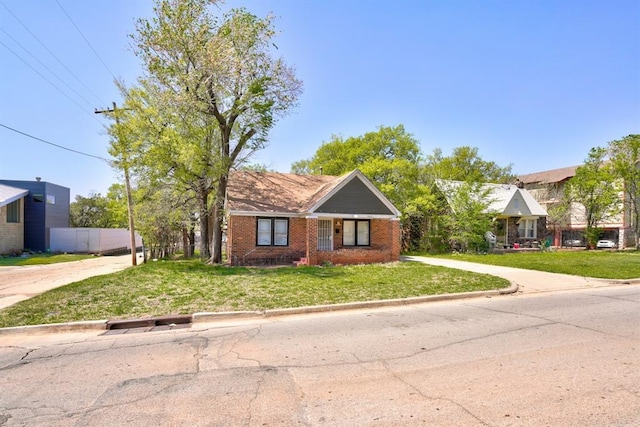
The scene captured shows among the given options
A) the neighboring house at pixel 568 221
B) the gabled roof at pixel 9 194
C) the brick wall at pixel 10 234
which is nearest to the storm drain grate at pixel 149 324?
the gabled roof at pixel 9 194

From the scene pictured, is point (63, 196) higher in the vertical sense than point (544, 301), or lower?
higher

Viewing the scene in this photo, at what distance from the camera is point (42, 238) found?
1396 inches

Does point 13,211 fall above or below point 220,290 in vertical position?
above

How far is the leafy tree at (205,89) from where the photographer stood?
17.1 m

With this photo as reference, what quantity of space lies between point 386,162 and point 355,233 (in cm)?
969

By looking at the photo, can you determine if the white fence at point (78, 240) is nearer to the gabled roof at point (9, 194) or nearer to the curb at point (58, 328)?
the gabled roof at point (9, 194)

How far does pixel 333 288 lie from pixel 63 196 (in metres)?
40.2

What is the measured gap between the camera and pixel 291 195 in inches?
851

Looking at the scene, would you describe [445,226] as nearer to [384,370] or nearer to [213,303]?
[213,303]

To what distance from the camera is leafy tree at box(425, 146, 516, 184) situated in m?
47.1

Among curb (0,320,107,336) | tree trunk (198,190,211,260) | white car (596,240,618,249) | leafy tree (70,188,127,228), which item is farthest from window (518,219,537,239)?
leafy tree (70,188,127,228)

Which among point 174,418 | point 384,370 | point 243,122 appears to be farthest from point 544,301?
point 243,122

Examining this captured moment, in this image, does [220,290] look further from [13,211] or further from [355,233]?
[13,211]

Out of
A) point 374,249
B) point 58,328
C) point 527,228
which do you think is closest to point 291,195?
point 374,249
